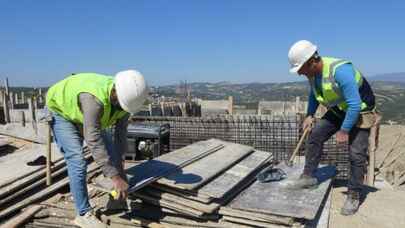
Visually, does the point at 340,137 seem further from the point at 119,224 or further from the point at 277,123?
the point at 277,123

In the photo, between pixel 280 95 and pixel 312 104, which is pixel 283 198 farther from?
pixel 280 95

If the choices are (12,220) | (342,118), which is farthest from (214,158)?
(12,220)

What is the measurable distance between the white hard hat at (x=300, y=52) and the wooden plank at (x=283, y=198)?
1321 millimetres

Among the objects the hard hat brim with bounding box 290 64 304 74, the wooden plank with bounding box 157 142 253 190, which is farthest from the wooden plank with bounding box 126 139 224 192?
the hard hat brim with bounding box 290 64 304 74

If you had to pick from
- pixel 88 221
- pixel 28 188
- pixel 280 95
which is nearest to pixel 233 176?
pixel 88 221

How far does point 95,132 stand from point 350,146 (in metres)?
2.66

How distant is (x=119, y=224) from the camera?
393 cm

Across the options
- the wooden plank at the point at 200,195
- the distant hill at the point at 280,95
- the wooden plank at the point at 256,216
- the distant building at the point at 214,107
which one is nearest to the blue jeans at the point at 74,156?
the wooden plank at the point at 200,195

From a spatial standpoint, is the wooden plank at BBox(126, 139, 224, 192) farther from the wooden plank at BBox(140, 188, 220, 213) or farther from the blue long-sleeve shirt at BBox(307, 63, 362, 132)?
the blue long-sleeve shirt at BBox(307, 63, 362, 132)

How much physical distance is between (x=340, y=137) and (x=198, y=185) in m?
1.46

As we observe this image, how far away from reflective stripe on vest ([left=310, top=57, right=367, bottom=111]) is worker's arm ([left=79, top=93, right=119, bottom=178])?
2186 mm

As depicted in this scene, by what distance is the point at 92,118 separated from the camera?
3326mm

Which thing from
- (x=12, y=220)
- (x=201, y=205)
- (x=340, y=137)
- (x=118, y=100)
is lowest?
(x=12, y=220)

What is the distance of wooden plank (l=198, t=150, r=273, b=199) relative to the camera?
402 centimetres
